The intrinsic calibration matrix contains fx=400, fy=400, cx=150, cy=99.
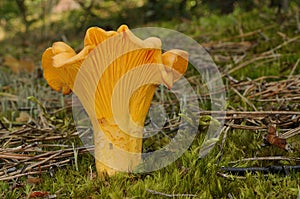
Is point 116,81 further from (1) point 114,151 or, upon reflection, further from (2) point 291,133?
(2) point 291,133

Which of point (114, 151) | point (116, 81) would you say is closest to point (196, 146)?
point (114, 151)

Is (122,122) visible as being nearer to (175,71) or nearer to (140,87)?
(140,87)

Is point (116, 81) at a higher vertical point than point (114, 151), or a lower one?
higher

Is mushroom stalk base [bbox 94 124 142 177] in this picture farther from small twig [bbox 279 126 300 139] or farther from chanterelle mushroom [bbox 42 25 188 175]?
small twig [bbox 279 126 300 139]

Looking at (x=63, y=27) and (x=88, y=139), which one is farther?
(x=63, y=27)

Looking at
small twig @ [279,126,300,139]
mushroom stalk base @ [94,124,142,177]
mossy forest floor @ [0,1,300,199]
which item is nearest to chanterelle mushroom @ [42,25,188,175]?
mushroom stalk base @ [94,124,142,177]

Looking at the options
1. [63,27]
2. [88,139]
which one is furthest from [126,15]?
[88,139]

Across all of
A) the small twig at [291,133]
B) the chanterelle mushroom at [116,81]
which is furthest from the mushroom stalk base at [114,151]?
the small twig at [291,133]
